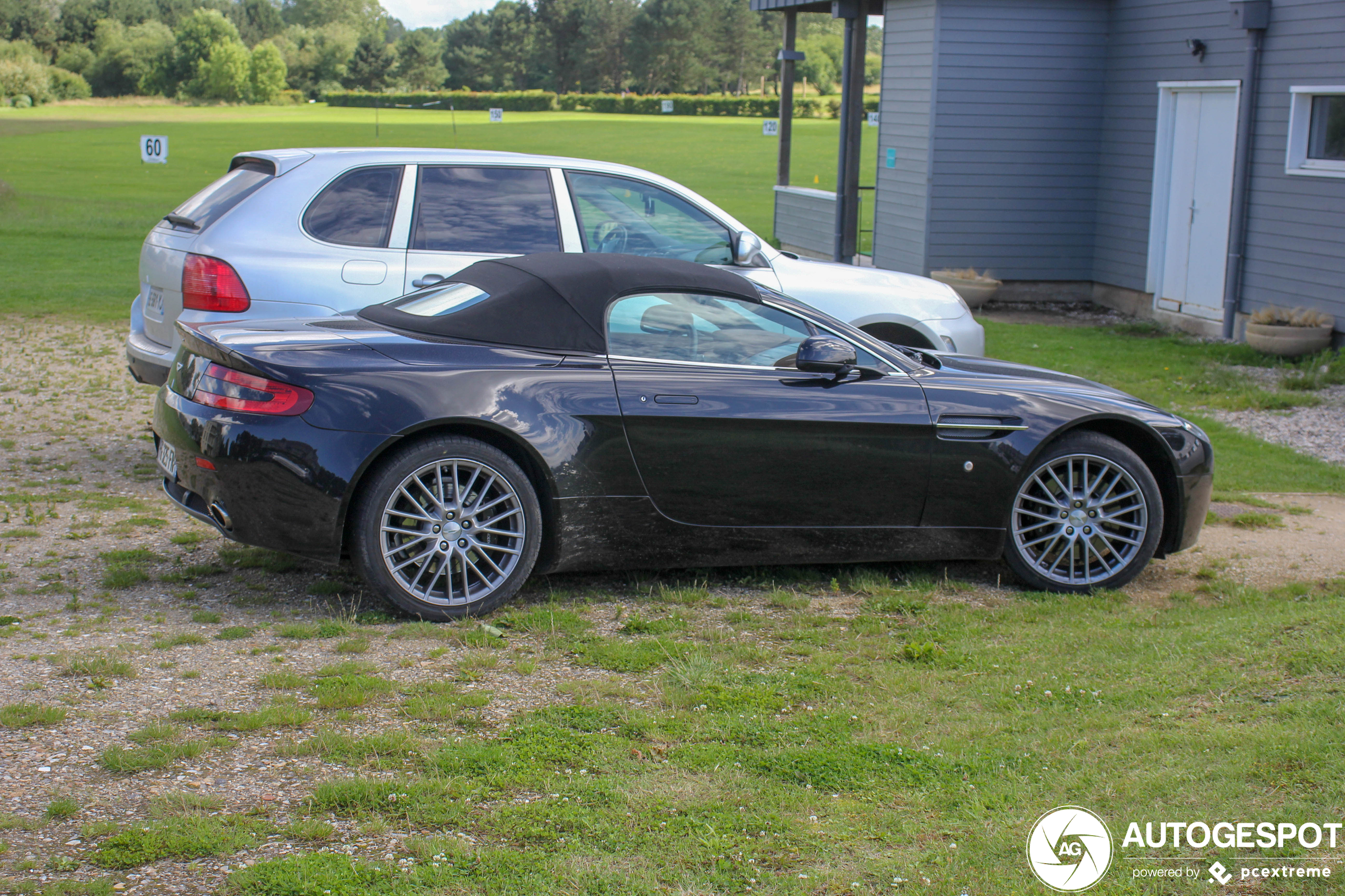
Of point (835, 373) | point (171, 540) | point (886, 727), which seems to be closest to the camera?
point (886, 727)

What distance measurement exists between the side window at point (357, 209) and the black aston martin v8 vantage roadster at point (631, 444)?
1202mm

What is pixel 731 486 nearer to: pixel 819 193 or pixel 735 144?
pixel 819 193

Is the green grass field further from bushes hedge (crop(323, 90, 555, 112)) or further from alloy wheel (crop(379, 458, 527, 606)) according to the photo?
alloy wheel (crop(379, 458, 527, 606))

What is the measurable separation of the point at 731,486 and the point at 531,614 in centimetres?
97

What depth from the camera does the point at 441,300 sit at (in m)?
5.58

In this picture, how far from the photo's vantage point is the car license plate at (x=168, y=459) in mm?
5164

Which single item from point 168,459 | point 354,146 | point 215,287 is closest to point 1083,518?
point 168,459

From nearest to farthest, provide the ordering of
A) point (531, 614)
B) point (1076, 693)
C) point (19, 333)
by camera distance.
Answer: point (1076, 693), point (531, 614), point (19, 333)

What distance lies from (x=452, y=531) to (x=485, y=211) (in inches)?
106

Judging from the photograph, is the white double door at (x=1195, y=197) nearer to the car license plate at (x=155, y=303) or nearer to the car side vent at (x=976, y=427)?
the car side vent at (x=976, y=427)

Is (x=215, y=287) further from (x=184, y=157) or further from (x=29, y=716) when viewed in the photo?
(x=184, y=157)

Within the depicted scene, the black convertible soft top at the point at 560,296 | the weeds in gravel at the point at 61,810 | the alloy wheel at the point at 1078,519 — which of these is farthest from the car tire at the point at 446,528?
the alloy wheel at the point at 1078,519

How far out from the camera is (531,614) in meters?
5.12

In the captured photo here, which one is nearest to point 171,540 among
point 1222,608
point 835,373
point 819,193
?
point 835,373
